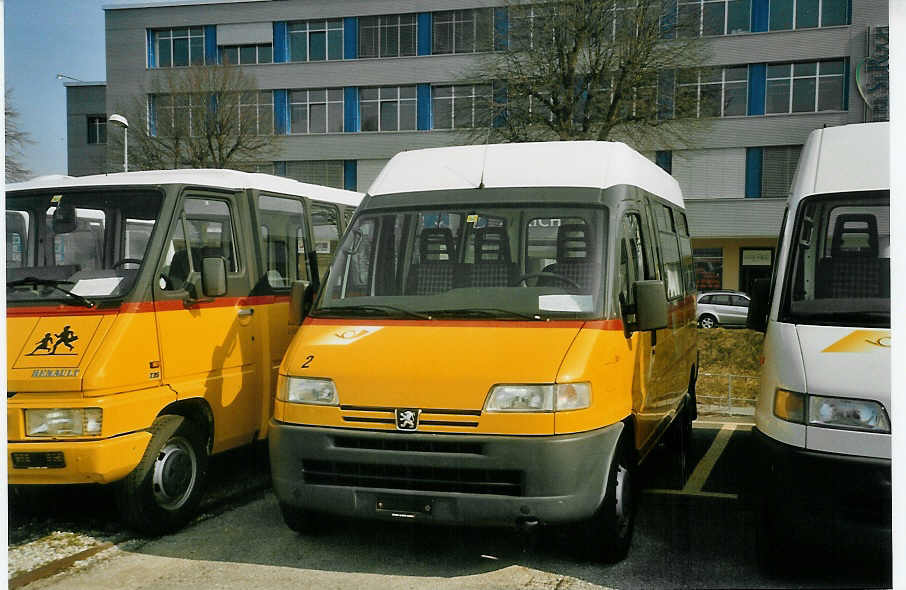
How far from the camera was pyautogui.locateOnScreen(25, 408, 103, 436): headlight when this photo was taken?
5.36 m

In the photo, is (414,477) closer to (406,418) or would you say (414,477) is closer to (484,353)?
(406,418)

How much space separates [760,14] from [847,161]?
25644 millimetres

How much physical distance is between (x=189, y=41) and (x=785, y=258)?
34.0 m

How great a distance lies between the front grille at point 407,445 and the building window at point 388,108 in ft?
111

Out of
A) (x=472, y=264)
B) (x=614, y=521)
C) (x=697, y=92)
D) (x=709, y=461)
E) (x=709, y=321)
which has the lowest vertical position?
(x=709, y=461)

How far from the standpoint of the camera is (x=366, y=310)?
5449 mm

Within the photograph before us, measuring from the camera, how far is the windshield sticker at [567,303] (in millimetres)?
5227

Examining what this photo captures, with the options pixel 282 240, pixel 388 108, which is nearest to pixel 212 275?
pixel 282 240

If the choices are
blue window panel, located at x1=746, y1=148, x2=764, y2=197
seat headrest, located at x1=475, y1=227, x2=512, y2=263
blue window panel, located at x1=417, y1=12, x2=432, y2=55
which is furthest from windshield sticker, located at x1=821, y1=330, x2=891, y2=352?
blue window panel, located at x1=417, y1=12, x2=432, y2=55

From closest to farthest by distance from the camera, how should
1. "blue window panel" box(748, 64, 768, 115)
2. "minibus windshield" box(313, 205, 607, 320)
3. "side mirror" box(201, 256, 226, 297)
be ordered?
"minibus windshield" box(313, 205, 607, 320) < "side mirror" box(201, 256, 226, 297) < "blue window panel" box(748, 64, 768, 115)

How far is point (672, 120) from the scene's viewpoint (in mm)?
22344

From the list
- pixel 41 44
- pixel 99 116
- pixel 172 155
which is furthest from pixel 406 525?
pixel 172 155

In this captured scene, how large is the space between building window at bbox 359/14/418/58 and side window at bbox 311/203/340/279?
30.6 m

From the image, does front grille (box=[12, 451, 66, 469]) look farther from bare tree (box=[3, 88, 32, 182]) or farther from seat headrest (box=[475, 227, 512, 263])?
seat headrest (box=[475, 227, 512, 263])
